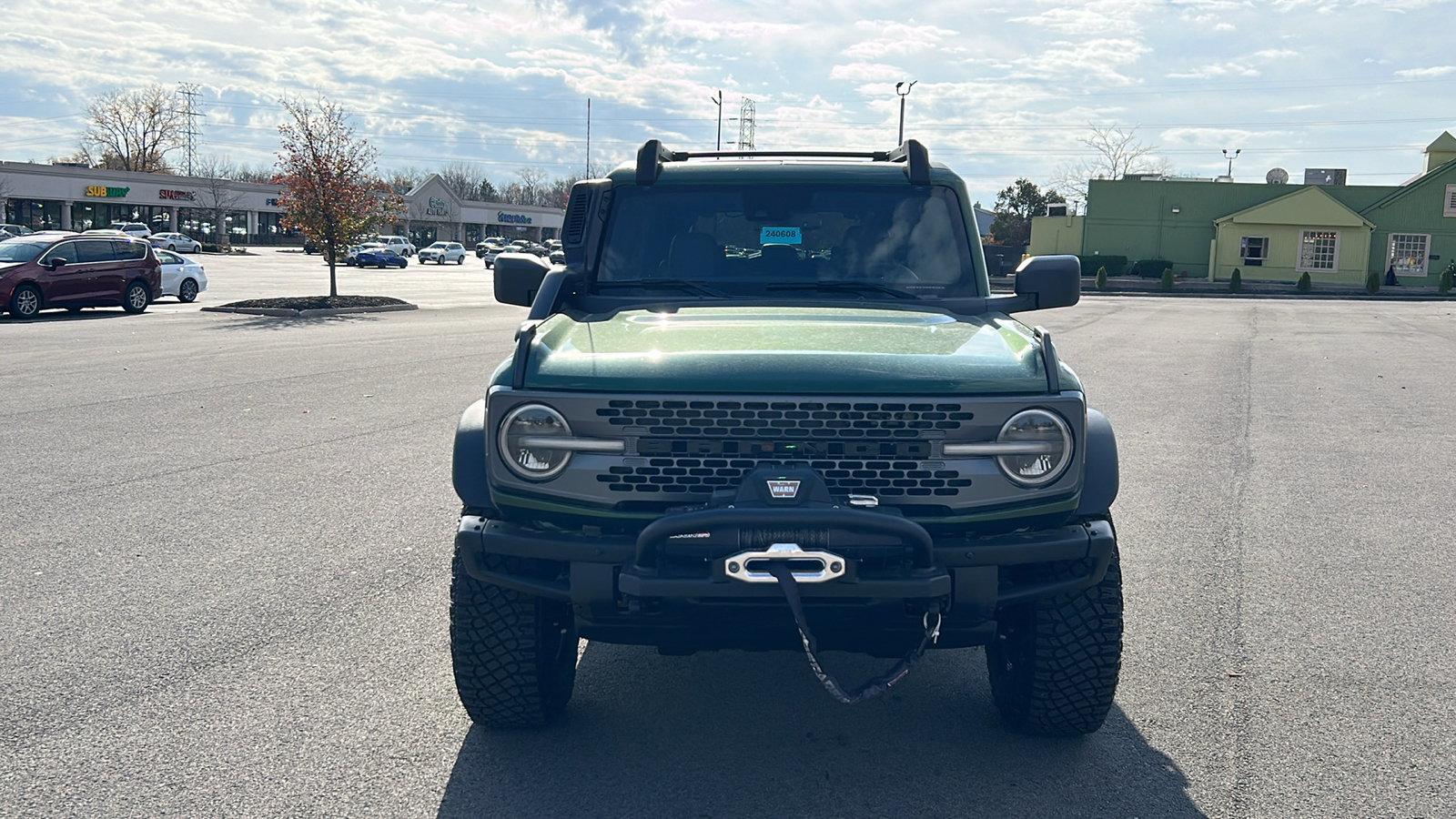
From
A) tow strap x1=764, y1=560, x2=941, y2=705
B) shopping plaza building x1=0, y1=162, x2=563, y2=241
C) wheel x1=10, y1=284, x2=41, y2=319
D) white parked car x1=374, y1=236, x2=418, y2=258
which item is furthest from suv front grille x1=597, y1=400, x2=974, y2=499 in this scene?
white parked car x1=374, y1=236, x2=418, y2=258

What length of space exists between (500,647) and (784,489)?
1.06 meters

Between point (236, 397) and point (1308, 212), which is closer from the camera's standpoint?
point (236, 397)

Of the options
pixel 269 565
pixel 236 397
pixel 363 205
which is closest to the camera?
pixel 269 565

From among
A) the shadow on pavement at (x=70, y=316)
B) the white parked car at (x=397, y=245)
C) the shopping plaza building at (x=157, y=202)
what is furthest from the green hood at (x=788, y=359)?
the white parked car at (x=397, y=245)

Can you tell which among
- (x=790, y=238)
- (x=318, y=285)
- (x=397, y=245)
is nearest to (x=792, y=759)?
(x=790, y=238)

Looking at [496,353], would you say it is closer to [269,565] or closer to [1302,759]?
[269,565]

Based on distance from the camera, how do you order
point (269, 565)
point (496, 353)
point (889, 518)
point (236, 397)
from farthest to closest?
1. point (496, 353)
2. point (236, 397)
3. point (269, 565)
4. point (889, 518)

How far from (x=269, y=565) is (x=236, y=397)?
21.9 ft

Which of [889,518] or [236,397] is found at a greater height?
[889,518]

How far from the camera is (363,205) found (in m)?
29.6

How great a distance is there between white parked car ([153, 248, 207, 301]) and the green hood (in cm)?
2828

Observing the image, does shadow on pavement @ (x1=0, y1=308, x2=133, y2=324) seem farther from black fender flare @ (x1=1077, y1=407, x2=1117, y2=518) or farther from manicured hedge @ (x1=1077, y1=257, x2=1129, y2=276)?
manicured hedge @ (x1=1077, y1=257, x2=1129, y2=276)

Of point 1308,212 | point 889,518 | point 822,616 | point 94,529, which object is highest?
point 1308,212

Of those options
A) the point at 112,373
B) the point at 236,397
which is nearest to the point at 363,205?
the point at 112,373
